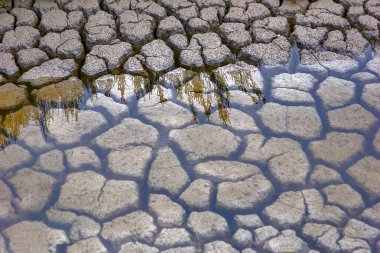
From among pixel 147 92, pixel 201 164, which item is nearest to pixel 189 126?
pixel 201 164

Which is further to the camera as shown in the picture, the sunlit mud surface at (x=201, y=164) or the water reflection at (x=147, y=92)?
the water reflection at (x=147, y=92)

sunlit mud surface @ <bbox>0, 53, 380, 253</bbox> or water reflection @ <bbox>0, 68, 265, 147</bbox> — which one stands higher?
water reflection @ <bbox>0, 68, 265, 147</bbox>

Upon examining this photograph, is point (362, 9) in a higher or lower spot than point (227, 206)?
higher

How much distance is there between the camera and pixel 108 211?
9.87ft

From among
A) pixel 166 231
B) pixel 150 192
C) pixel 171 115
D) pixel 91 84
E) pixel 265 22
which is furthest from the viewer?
pixel 265 22

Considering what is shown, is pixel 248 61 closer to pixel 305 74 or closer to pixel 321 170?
pixel 305 74

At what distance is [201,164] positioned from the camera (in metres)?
3.27

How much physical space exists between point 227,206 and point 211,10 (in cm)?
197

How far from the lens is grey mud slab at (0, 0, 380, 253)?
9.57 ft

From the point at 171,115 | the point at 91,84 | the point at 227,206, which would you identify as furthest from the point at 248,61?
the point at 227,206

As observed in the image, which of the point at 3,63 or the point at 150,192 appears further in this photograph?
the point at 3,63

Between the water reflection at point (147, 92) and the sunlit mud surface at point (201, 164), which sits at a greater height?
the water reflection at point (147, 92)

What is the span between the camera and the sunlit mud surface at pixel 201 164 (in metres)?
2.88

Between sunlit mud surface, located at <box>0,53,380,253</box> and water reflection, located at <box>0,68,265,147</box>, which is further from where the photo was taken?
water reflection, located at <box>0,68,265,147</box>
